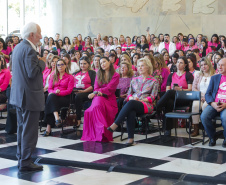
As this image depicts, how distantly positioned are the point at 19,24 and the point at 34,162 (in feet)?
52.0

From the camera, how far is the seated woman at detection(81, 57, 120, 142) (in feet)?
23.1

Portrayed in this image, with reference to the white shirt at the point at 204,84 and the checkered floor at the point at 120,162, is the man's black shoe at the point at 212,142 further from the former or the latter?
the white shirt at the point at 204,84

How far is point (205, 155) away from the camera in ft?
19.1

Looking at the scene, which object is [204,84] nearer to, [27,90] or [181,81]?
[181,81]

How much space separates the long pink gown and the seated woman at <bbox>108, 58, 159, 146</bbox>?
322 mm

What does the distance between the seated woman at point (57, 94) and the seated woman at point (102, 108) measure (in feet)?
1.99

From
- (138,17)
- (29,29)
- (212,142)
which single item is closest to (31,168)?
(29,29)

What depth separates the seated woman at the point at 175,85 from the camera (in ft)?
24.2

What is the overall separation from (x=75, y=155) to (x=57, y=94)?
84.8 inches

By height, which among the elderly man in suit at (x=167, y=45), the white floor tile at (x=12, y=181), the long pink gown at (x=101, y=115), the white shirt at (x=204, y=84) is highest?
the elderly man in suit at (x=167, y=45)

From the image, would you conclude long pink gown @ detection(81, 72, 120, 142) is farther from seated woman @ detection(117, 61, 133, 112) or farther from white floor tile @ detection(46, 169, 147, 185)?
white floor tile @ detection(46, 169, 147, 185)

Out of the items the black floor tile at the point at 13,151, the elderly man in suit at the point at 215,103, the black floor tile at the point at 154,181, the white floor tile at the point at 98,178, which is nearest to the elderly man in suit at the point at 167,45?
the elderly man in suit at the point at 215,103

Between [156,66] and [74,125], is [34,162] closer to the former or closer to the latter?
[74,125]

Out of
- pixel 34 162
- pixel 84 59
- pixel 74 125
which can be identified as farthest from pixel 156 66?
pixel 34 162
